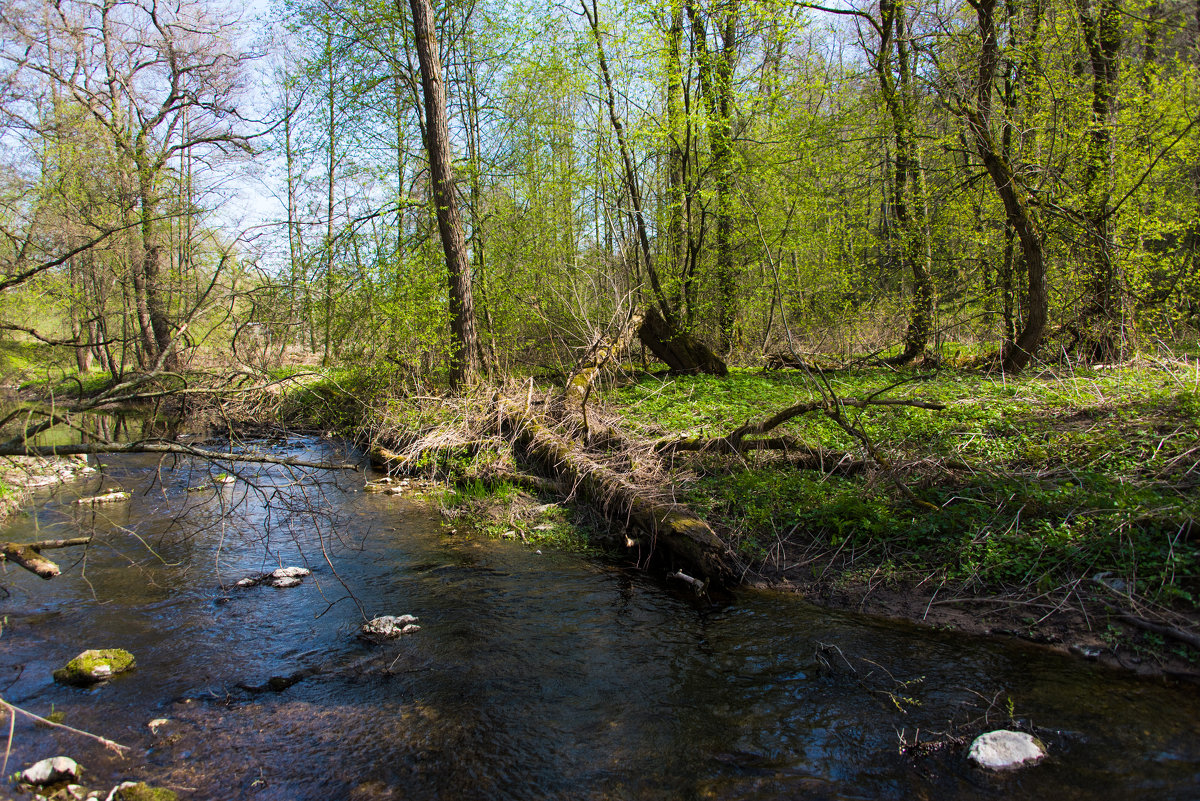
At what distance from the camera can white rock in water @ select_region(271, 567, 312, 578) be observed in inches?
254

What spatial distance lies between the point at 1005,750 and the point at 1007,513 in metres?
2.65

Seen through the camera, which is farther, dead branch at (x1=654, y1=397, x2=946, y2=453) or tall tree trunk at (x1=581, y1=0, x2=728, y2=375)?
tall tree trunk at (x1=581, y1=0, x2=728, y2=375)

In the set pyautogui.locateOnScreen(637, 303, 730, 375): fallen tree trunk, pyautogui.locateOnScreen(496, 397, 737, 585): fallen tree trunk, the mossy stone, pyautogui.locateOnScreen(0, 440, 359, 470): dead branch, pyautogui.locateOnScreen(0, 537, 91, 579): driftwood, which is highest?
pyautogui.locateOnScreen(637, 303, 730, 375): fallen tree trunk

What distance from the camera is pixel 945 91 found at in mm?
9352

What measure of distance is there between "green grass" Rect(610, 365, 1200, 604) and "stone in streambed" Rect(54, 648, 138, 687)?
526cm

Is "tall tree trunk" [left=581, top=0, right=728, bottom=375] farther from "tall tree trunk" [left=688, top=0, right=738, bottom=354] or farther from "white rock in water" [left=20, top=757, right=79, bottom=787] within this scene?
"white rock in water" [left=20, top=757, right=79, bottom=787]

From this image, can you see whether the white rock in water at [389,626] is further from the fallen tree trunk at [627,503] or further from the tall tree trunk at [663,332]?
the tall tree trunk at [663,332]

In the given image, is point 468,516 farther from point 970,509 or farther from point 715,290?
point 715,290

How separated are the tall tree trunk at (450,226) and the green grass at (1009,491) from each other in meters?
4.96

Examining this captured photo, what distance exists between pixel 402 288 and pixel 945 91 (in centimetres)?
910

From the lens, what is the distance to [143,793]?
3318mm

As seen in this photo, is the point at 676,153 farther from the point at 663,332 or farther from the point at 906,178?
the point at 906,178

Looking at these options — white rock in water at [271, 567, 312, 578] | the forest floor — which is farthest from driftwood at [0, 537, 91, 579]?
the forest floor

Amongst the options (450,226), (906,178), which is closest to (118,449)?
(450,226)
